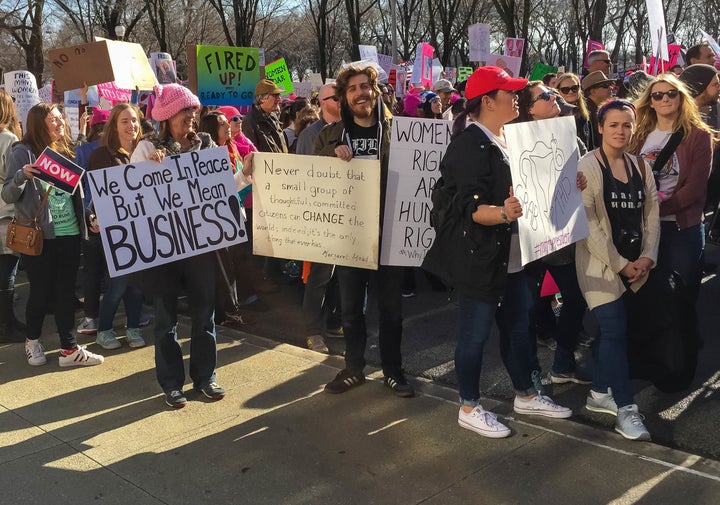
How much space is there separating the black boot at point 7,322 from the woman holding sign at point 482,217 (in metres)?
3.84

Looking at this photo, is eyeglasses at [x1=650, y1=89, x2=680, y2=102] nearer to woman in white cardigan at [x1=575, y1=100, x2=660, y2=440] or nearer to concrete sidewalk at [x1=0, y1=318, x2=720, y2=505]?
woman in white cardigan at [x1=575, y1=100, x2=660, y2=440]

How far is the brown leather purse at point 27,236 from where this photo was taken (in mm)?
5023

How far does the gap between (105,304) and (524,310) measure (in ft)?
10.8

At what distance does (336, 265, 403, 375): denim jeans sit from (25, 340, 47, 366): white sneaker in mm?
2314

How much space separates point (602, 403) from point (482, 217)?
1351mm

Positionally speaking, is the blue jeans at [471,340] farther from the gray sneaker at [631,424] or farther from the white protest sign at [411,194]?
the gray sneaker at [631,424]

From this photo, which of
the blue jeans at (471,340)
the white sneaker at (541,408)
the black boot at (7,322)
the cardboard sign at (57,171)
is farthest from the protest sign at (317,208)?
the black boot at (7,322)

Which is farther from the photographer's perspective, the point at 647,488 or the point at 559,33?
the point at 559,33

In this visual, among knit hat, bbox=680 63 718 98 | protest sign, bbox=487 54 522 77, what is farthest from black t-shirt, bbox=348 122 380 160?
protest sign, bbox=487 54 522 77

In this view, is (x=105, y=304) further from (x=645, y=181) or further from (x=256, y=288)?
(x=645, y=181)

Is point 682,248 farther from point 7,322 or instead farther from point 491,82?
point 7,322

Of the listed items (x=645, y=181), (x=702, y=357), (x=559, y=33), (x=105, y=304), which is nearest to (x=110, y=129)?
(x=105, y=304)

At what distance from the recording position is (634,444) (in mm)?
3607

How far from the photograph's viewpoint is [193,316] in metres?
4.43
